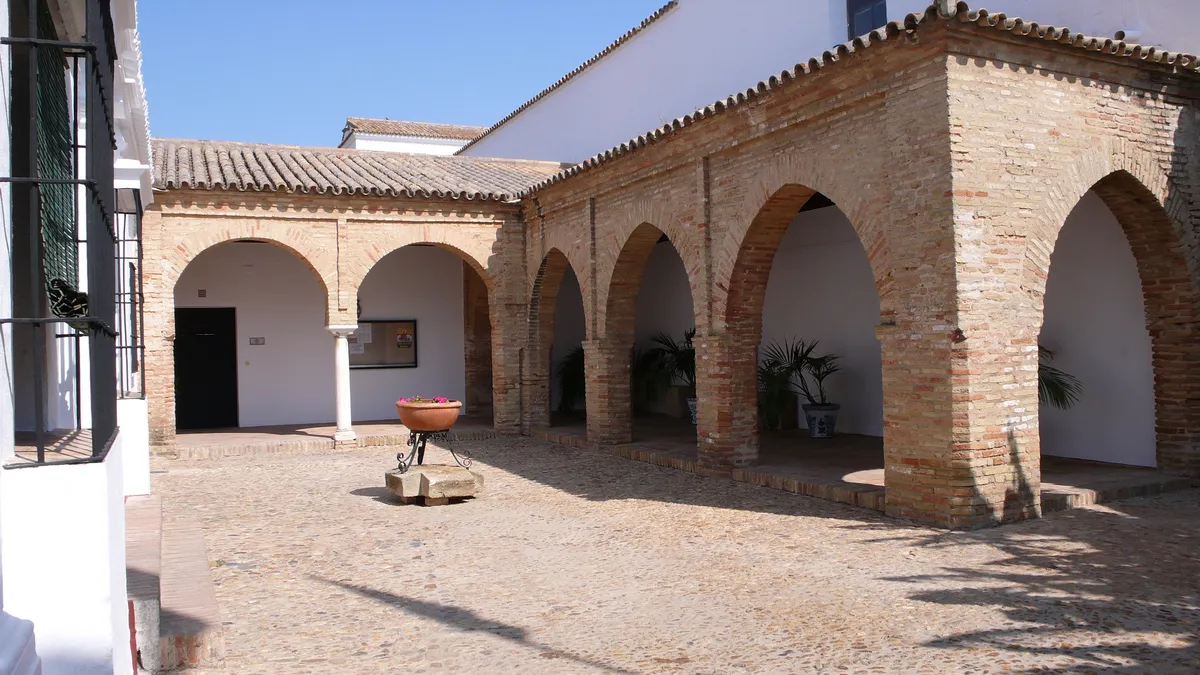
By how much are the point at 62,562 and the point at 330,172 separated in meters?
13.2

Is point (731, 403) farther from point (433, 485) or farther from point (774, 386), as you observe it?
point (433, 485)

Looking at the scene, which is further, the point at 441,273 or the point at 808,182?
the point at 441,273

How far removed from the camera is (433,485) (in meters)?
8.99

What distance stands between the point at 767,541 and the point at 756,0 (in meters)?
10.3

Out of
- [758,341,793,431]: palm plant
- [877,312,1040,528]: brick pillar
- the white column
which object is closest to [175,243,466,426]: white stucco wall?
the white column

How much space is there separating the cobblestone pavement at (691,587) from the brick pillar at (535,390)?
5.61 m

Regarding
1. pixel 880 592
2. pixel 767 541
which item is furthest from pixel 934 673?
pixel 767 541

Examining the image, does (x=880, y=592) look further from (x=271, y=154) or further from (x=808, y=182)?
(x=271, y=154)

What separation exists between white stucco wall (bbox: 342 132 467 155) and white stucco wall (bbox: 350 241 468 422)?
39.1 feet

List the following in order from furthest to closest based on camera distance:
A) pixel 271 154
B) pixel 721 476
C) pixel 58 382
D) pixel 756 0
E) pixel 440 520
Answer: pixel 271 154 → pixel 756 0 → pixel 721 476 → pixel 440 520 → pixel 58 382

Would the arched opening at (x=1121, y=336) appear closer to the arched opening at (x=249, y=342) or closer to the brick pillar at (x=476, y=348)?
the brick pillar at (x=476, y=348)

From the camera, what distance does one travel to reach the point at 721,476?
404 inches

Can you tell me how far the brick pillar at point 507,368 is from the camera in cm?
1518

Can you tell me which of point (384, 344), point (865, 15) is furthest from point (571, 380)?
point (865, 15)
